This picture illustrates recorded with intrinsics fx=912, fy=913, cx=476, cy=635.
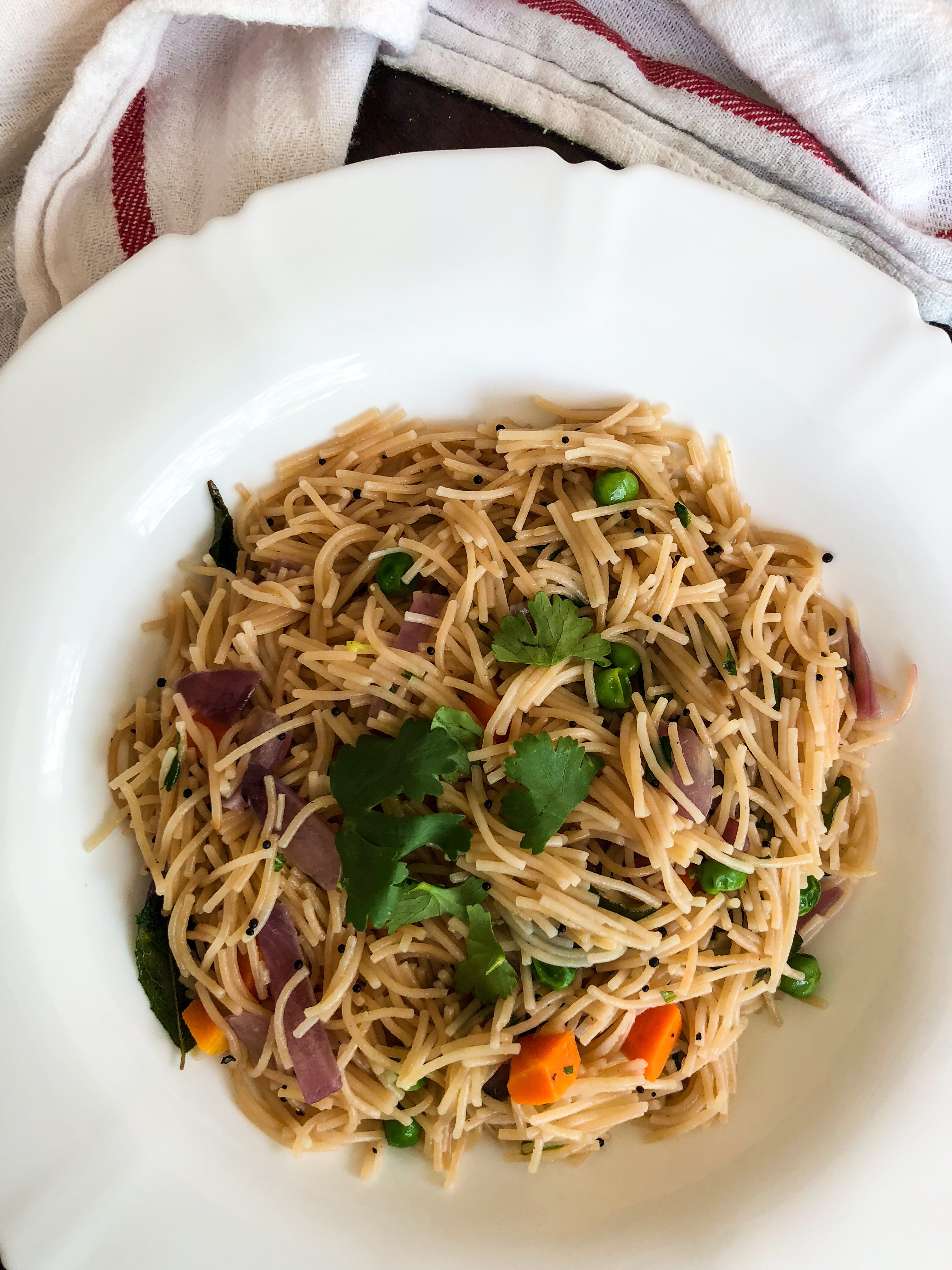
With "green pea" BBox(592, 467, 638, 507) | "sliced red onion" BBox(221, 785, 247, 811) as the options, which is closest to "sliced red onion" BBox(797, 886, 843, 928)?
"green pea" BBox(592, 467, 638, 507)

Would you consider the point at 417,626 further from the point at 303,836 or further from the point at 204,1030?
the point at 204,1030

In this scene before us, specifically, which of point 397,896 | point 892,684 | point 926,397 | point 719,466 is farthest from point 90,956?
point 926,397

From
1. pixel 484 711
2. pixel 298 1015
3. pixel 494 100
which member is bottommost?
pixel 298 1015

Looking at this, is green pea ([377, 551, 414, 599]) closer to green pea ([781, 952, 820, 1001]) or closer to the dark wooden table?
the dark wooden table

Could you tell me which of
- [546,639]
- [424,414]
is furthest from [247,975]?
[424,414]

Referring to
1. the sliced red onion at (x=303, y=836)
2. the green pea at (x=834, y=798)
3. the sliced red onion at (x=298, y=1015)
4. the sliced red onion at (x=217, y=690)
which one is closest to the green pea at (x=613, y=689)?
the green pea at (x=834, y=798)

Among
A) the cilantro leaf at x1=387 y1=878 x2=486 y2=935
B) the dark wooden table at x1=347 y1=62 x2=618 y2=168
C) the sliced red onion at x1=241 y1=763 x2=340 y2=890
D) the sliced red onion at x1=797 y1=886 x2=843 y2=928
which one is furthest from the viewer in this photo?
the dark wooden table at x1=347 y1=62 x2=618 y2=168
